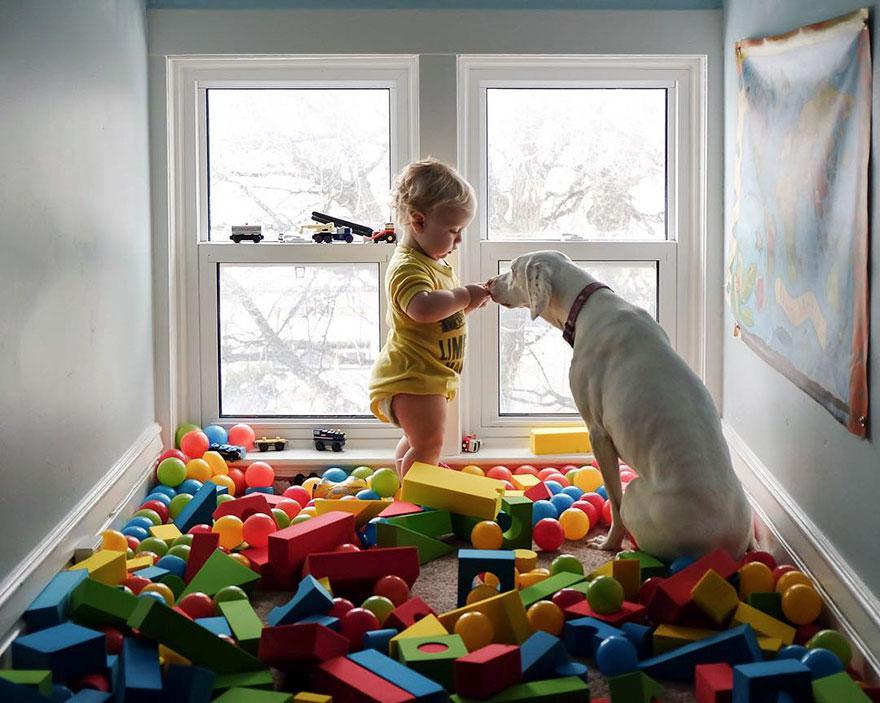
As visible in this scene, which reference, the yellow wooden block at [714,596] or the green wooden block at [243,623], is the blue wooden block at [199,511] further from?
the yellow wooden block at [714,596]

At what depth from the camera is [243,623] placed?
8.21 ft

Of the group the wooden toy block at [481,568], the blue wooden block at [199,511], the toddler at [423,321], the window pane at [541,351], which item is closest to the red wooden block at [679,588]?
the wooden toy block at [481,568]

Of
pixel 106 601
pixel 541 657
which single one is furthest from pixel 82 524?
pixel 541 657

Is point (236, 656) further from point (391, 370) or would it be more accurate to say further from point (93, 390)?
point (391, 370)

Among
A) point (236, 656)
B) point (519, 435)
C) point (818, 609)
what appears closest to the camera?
point (236, 656)

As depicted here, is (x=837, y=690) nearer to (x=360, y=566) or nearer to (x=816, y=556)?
(x=816, y=556)

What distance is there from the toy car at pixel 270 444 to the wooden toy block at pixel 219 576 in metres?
1.40

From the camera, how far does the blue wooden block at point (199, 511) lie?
3.40m

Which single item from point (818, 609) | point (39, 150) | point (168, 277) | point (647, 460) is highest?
point (39, 150)

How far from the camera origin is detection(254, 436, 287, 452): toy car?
4316 mm

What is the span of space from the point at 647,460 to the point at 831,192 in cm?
82

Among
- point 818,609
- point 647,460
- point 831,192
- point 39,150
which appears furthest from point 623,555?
point 39,150

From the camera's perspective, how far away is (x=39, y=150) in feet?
9.11

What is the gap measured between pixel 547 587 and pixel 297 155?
2.20 m
